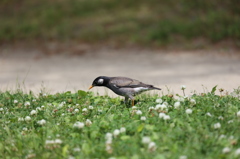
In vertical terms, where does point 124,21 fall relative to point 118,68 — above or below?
above

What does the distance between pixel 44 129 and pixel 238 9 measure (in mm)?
11232

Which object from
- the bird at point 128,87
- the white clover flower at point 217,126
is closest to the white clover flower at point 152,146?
the white clover flower at point 217,126

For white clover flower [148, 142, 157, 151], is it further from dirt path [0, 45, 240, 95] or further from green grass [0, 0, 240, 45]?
green grass [0, 0, 240, 45]

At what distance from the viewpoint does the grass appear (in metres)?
4.33

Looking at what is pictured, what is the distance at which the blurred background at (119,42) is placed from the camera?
410 inches

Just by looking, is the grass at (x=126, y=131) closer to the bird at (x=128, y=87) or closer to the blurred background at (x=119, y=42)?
the bird at (x=128, y=87)

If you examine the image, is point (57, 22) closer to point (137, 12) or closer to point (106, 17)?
point (106, 17)

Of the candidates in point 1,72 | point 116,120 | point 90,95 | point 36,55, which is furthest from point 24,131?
point 36,55

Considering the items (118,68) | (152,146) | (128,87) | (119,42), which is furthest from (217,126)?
(119,42)

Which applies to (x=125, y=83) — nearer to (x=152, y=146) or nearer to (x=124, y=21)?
(x=152, y=146)

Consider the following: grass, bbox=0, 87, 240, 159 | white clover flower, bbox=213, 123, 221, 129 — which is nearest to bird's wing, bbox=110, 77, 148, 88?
grass, bbox=0, 87, 240, 159

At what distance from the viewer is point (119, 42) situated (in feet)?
47.6

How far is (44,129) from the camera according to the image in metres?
5.34

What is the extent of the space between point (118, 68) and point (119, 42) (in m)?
3.08
